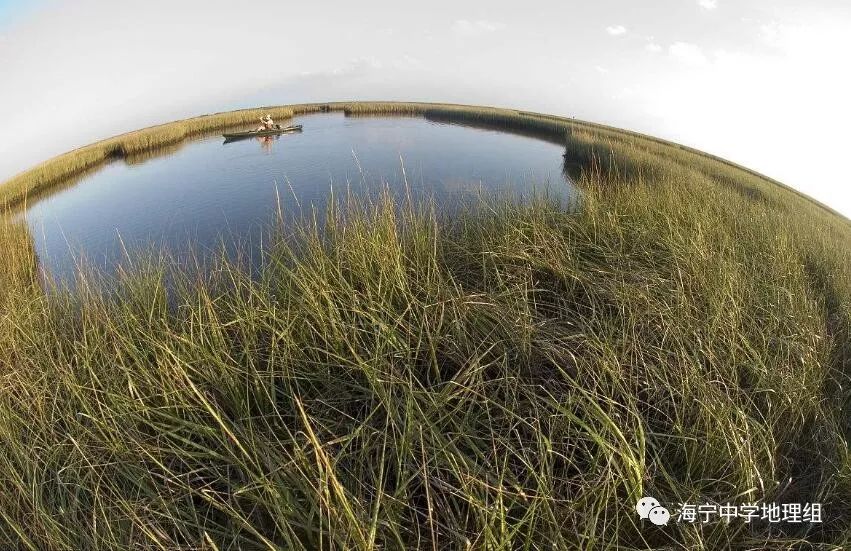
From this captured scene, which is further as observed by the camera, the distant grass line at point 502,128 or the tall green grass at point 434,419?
the distant grass line at point 502,128

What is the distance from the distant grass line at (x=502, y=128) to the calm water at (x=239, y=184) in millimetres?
1220

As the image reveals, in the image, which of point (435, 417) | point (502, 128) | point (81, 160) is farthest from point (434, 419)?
point (502, 128)

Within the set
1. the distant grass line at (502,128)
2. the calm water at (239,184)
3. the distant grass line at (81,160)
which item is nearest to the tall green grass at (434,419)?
the calm water at (239,184)

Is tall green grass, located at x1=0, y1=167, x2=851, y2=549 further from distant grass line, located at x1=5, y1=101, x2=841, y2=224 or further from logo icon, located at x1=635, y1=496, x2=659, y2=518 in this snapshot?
distant grass line, located at x1=5, y1=101, x2=841, y2=224

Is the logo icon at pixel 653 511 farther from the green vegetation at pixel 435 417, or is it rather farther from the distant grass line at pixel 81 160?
the distant grass line at pixel 81 160

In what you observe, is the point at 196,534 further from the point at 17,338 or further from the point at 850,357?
the point at 850,357

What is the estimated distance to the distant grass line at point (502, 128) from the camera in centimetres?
1307

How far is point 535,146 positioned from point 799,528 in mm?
22575

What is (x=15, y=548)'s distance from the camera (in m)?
1.57

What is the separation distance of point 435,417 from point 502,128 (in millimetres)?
34090

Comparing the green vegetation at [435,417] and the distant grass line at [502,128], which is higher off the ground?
the distant grass line at [502,128]

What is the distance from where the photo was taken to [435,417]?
1.87 meters

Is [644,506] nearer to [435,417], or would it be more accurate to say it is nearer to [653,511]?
[653,511]

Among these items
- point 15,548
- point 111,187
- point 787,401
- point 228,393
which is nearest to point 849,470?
point 787,401
